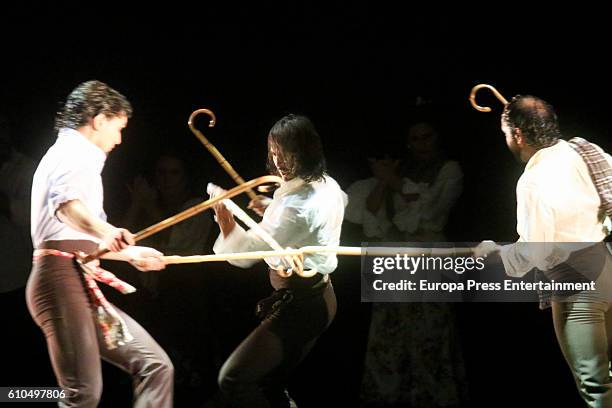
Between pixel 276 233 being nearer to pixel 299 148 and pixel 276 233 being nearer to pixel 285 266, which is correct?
pixel 285 266

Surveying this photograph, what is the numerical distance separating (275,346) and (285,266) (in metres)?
0.32

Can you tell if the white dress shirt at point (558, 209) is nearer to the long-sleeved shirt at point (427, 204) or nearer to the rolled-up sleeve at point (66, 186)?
the long-sleeved shirt at point (427, 204)

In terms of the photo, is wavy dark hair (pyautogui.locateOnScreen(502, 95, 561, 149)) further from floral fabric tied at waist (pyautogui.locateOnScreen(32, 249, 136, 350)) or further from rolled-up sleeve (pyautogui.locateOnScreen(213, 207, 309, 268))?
floral fabric tied at waist (pyautogui.locateOnScreen(32, 249, 136, 350))

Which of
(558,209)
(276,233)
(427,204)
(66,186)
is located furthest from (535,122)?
(66,186)

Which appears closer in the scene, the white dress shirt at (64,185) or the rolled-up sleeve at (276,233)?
the white dress shirt at (64,185)

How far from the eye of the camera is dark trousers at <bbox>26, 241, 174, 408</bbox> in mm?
3457

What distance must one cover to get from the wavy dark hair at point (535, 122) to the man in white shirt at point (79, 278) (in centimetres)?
157

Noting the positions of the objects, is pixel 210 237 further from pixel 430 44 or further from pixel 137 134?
pixel 430 44

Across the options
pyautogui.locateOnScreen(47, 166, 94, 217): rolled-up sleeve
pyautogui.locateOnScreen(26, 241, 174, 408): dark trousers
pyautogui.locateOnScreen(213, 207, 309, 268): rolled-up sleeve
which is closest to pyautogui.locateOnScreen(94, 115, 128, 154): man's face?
pyautogui.locateOnScreen(47, 166, 94, 217): rolled-up sleeve

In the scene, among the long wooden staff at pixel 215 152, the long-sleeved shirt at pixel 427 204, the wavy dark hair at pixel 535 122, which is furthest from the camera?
the long-sleeved shirt at pixel 427 204

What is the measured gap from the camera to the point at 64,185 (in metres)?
A: 3.42

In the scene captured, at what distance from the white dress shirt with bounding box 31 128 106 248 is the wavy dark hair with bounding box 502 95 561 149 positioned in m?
1.61

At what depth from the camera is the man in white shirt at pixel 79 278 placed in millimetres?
3441

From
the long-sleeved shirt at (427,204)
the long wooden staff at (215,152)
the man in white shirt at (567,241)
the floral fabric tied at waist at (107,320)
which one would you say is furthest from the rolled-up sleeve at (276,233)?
the man in white shirt at (567,241)
